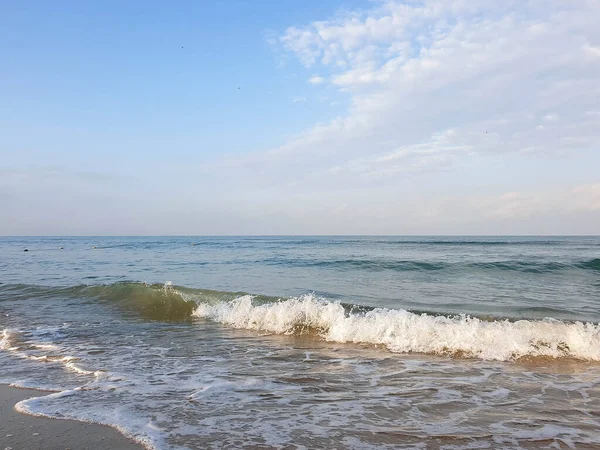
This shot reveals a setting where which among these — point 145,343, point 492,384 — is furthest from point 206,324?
point 492,384

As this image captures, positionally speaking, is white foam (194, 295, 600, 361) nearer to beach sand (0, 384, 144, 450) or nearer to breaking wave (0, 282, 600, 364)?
breaking wave (0, 282, 600, 364)

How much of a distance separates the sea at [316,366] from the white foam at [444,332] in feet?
0.11

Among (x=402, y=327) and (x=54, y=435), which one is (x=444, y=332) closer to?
(x=402, y=327)

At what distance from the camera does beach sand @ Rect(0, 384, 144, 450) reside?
3730 millimetres

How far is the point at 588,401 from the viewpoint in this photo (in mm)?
5094

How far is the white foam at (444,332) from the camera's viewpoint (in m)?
7.53

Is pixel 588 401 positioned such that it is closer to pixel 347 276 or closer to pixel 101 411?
pixel 101 411

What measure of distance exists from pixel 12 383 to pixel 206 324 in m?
5.49

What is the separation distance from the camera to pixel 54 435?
3.95 m

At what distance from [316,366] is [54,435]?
150 inches

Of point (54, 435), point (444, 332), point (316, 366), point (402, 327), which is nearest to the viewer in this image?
point (54, 435)

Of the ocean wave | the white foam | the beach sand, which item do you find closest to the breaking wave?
the white foam

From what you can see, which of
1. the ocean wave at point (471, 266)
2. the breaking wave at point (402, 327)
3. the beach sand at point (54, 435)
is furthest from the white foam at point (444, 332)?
the ocean wave at point (471, 266)

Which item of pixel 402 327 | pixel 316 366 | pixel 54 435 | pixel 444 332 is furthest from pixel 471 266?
pixel 54 435
